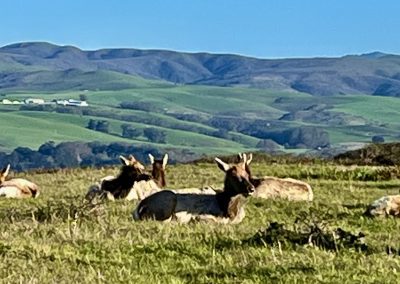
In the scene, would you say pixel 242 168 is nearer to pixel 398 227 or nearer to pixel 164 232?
pixel 398 227

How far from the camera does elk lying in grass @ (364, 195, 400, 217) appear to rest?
1834 cm

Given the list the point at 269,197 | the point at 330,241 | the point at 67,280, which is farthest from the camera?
the point at 269,197

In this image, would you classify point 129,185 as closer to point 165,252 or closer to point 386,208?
point 386,208

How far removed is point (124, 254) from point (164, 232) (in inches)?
87.0

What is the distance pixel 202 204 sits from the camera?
18.2 metres

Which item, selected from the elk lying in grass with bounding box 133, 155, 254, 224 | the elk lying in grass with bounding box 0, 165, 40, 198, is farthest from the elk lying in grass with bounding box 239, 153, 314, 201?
the elk lying in grass with bounding box 0, 165, 40, 198

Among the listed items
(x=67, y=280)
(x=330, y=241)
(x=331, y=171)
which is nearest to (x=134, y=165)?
(x=331, y=171)

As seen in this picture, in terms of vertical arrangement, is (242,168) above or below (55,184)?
above

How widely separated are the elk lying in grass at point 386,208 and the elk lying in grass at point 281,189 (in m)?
4.49

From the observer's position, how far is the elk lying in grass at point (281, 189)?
2333 cm

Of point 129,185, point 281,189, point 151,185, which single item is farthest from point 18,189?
point 281,189

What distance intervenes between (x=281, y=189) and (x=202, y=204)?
19.2ft

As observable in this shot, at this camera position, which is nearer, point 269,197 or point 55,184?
point 269,197

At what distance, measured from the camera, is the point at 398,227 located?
54.0 ft
